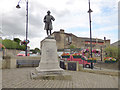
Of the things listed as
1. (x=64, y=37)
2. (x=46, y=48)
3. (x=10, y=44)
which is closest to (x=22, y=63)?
(x=46, y=48)

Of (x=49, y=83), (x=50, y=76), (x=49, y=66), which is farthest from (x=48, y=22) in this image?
(x=49, y=83)

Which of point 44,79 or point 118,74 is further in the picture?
point 118,74

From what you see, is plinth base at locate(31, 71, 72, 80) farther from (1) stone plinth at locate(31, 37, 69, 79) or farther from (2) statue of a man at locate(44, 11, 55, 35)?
(2) statue of a man at locate(44, 11, 55, 35)

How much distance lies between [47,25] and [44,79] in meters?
4.20

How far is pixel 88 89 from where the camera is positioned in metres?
4.57

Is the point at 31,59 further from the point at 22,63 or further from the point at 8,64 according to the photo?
the point at 8,64

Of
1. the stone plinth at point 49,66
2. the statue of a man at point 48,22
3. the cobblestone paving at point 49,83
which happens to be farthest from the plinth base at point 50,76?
the statue of a man at point 48,22

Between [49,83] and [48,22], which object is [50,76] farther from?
[48,22]

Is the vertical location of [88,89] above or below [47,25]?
below

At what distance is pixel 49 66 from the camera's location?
6613mm

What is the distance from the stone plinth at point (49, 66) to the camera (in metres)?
5.88

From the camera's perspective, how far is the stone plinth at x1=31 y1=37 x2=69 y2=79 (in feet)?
19.3

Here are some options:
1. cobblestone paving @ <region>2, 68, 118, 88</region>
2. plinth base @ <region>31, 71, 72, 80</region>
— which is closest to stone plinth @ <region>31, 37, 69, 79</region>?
plinth base @ <region>31, 71, 72, 80</region>

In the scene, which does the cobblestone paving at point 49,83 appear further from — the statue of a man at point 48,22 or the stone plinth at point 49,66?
the statue of a man at point 48,22
